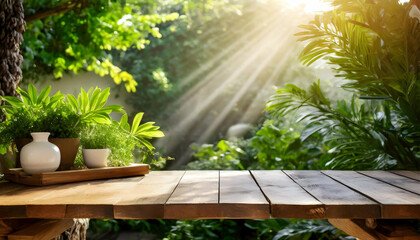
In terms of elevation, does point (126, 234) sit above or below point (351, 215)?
below

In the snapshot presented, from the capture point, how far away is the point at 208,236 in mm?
3207

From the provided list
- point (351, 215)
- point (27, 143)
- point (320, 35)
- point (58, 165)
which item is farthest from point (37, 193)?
point (320, 35)

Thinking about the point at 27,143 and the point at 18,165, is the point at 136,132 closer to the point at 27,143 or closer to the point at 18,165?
the point at 27,143

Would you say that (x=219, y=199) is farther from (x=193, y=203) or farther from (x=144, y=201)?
(x=144, y=201)

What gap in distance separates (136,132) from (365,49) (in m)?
1.38

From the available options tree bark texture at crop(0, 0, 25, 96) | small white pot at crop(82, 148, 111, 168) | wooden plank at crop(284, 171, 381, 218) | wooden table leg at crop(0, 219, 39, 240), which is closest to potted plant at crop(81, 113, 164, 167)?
small white pot at crop(82, 148, 111, 168)

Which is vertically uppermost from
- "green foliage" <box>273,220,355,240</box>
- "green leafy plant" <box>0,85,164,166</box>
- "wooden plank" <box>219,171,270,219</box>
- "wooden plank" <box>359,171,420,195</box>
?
"green leafy plant" <box>0,85,164,166</box>

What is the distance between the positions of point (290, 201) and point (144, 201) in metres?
0.46

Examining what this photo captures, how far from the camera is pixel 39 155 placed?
4.98 feet

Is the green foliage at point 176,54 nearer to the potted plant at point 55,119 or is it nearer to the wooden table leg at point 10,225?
the potted plant at point 55,119

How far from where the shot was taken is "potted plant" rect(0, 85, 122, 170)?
5.36 ft

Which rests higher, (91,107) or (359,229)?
(91,107)

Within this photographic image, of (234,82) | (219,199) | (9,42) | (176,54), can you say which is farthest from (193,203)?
(234,82)

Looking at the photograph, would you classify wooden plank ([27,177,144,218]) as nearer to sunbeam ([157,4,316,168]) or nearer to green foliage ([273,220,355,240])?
green foliage ([273,220,355,240])
